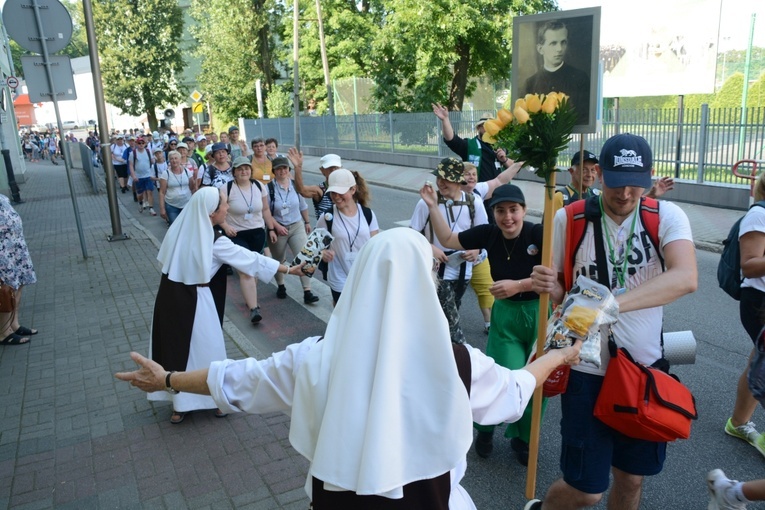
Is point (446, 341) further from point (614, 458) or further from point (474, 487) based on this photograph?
point (474, 487)

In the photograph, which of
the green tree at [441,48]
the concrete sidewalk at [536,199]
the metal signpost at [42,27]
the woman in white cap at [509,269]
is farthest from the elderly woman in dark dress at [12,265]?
the green tree at [441,48]

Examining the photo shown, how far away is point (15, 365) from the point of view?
20.4 feet

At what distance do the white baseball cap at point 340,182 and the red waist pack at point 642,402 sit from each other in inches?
143

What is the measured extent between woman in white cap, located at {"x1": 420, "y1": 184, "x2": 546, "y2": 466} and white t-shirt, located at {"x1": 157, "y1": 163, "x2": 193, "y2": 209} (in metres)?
8.05

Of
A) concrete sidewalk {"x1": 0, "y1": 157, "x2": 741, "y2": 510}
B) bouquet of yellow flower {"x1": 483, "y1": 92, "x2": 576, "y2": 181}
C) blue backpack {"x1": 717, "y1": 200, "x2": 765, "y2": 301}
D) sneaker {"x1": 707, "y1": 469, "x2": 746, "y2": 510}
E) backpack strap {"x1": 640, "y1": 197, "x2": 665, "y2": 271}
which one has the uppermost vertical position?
bouquet of yellow flower {"x1": 483, "y1": 92, "x2": 576, "y2": 181}

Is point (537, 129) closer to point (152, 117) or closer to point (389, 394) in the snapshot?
point (389, 394)

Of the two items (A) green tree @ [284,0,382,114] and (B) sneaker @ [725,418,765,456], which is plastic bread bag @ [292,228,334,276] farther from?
(A) green tree @ [284,0,382,114]

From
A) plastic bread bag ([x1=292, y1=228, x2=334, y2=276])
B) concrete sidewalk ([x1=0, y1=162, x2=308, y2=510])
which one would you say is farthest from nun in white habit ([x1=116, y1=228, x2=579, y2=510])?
plastic bread bag ([x1=292, y1=228, x2=334, y2=276])

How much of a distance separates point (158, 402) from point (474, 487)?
2741 mm

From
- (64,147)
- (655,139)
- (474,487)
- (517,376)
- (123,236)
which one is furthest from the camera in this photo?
(655,139)

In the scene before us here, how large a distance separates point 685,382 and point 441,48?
19841 millimetres

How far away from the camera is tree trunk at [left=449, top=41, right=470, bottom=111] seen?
961 inches

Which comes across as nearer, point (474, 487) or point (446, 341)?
point (446, 341)

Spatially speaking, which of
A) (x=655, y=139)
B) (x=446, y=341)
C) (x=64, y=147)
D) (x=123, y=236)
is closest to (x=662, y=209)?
(x=446, y=341)
